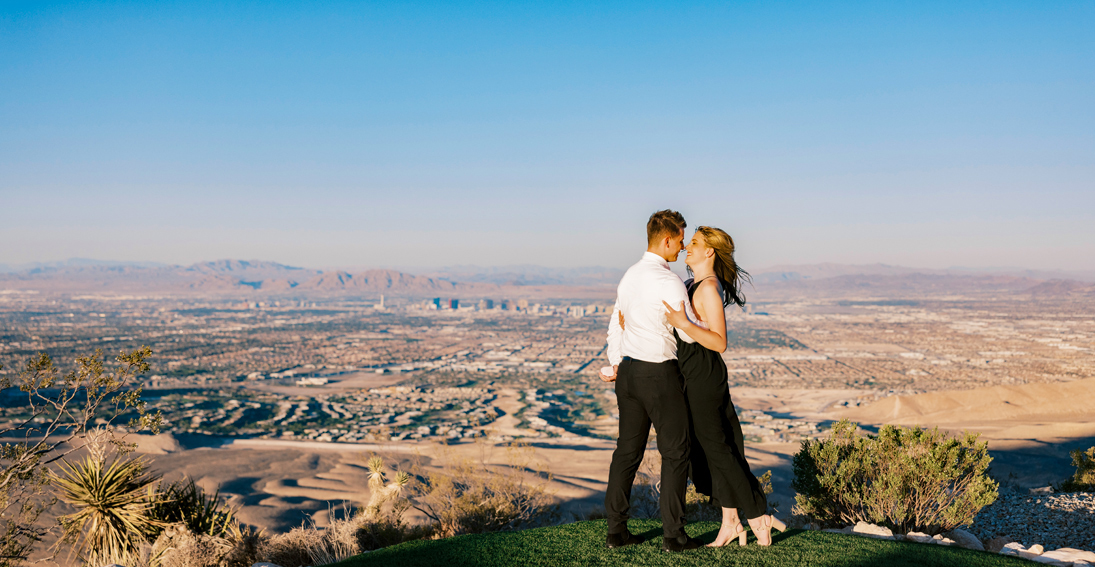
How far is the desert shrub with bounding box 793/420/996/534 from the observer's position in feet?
22.3

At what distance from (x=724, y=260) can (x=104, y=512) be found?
6.99m

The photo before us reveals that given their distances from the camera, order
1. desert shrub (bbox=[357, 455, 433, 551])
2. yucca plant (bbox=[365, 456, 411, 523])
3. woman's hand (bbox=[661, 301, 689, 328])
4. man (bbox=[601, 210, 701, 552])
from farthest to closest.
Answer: yucca plant (bbox=[365, 456, 411, 523]) → desert shrub (bbox=[357, 455, 433, 551]) → man (bbox=[601, 210, 701, 552]) → woman's hand (bbox=[661, 301, 689, 328])

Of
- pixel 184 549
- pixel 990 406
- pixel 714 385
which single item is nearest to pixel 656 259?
pixel 714 385

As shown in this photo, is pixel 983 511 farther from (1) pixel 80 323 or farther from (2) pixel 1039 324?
(1) pixel 80 323

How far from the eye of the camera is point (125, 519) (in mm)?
6883

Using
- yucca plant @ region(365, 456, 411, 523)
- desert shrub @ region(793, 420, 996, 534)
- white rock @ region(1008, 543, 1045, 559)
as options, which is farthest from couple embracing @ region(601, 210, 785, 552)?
yucca plant @ region(365, 456, 411, 523)

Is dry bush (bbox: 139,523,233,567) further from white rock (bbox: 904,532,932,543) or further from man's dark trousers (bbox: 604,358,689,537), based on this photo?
white rock (bbox: 904,532,932,543)

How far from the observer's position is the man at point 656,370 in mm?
4270

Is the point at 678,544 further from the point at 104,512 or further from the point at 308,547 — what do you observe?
the point at 104,512

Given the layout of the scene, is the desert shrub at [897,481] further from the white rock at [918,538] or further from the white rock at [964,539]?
the white rock at [918,538]

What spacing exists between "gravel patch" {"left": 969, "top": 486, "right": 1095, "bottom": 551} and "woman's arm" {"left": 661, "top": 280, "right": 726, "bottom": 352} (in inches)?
210

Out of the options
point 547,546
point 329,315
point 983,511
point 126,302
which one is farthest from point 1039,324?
point 126,302

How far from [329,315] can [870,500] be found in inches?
5945

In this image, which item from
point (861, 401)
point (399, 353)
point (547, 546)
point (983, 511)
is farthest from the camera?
point (399, 353)
